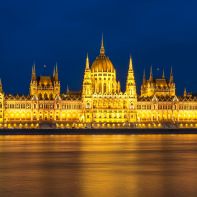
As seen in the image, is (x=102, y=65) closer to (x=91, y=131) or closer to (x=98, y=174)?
(x=91, y=131)

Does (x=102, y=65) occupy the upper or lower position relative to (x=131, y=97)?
upper

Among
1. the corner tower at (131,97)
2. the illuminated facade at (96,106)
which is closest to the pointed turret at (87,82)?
the illuminated facade at (96,106)

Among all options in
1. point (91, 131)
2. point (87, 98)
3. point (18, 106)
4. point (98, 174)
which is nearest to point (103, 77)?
point (87, 98)

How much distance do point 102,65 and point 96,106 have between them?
11616mm

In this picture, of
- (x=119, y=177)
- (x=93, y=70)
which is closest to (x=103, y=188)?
(x=119, y=177)

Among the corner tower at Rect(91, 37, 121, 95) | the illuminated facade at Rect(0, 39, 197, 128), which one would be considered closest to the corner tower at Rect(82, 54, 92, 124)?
the illuminated facade at Rect(0, 39, 197, 128)

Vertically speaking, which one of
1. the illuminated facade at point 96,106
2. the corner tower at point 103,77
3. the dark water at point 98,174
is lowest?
the dark water at point 98,174

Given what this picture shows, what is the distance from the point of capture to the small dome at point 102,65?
479 ft

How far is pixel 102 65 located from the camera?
14638 centimetres

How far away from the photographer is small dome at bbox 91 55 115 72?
479 ft

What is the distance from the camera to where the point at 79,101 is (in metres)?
141

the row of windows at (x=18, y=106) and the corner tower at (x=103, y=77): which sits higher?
the corner tower at (x=103, y=77)

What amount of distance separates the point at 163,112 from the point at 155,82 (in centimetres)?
1247

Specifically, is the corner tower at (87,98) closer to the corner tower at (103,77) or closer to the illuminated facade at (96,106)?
the illuminated facade at (96,106)
